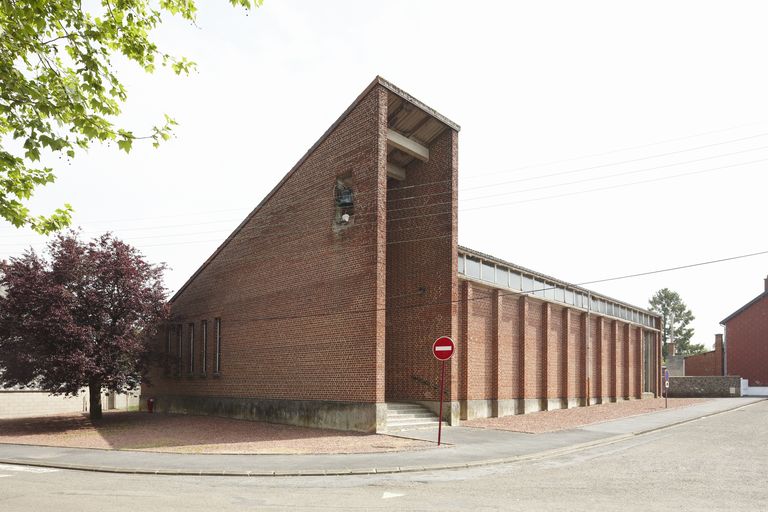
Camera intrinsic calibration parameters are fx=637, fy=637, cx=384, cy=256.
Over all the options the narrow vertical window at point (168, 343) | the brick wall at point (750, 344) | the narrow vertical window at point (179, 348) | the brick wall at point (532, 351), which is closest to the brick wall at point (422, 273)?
the brick wall at point (532, 351)

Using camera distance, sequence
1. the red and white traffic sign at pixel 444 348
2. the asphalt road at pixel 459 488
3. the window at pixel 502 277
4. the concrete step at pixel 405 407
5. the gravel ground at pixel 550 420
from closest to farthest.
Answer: the asphalt road at pixel 459 488
the red and white traffic sign at pixel 444 348
the gravel ground at pixel 550 420
the concrete step at pixel 405 407
the window at pixel 502 277

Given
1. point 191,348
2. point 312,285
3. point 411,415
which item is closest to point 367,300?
point 312,285

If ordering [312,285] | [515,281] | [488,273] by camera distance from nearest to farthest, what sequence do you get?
[312,285]
[488,273]
[515,281]

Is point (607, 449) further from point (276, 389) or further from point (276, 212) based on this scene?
point (276, 212)

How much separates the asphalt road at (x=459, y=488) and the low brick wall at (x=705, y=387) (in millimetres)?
41446

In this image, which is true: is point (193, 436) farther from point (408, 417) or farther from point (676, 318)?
point (676, 318)

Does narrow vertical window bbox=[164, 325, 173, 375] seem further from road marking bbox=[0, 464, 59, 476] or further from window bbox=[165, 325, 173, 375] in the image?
road marking bbox=[0, 464, 59, 476]

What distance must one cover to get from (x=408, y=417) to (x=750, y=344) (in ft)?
156

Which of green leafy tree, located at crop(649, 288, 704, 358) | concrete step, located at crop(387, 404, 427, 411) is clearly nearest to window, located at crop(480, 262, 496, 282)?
concrete step, located at crop(387, 404, 427, 411)

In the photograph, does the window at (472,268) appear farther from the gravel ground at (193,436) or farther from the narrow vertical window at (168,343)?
the narrow vertical window at (168,343)

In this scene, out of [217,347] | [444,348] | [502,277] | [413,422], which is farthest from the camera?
[217,347]

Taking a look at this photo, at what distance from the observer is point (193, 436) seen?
69.3 ft

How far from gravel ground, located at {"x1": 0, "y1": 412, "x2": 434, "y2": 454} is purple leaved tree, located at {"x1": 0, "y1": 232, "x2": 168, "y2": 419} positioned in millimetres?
1783

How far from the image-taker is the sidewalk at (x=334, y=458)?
13.7 meters
